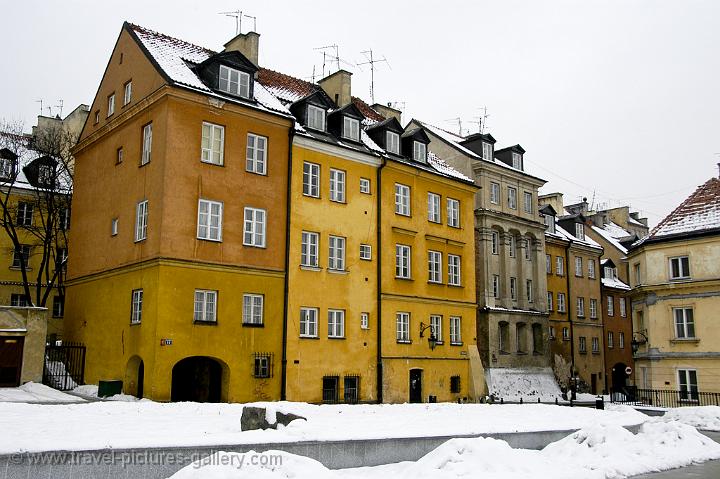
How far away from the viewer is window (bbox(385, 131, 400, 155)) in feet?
119

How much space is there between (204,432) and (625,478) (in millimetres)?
9231

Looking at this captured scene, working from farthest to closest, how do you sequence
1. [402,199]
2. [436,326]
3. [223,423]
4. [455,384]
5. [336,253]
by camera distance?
[455,384] < [436,326] < [402,199] < [336,253] < [223,423]

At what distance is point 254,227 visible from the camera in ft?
93.8

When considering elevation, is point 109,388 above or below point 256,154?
below

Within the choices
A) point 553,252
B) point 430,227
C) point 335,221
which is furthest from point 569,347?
point 335,221

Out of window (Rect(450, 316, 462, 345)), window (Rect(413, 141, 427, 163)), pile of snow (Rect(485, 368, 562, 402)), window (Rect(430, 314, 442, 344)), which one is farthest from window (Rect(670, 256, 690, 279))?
window (Rect(413, 141, 427, 163))

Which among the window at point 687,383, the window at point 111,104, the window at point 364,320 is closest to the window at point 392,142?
the window at point 364,320

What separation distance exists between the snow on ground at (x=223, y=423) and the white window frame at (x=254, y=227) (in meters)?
7.80

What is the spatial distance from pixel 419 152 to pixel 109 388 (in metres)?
20.2

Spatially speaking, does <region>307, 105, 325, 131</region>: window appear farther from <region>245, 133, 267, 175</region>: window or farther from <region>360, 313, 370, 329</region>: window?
<region>360, 313, 370, 329</region>: window

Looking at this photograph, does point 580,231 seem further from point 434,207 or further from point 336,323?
point 336,323

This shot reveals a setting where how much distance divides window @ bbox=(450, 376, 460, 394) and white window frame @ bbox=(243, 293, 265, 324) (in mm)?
12629

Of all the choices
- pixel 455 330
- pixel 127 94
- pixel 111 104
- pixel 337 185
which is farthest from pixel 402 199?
pixel 111 104

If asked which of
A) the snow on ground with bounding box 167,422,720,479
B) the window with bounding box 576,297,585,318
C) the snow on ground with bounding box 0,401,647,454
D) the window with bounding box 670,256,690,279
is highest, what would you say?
the window with bounding box 670,256,690,279
